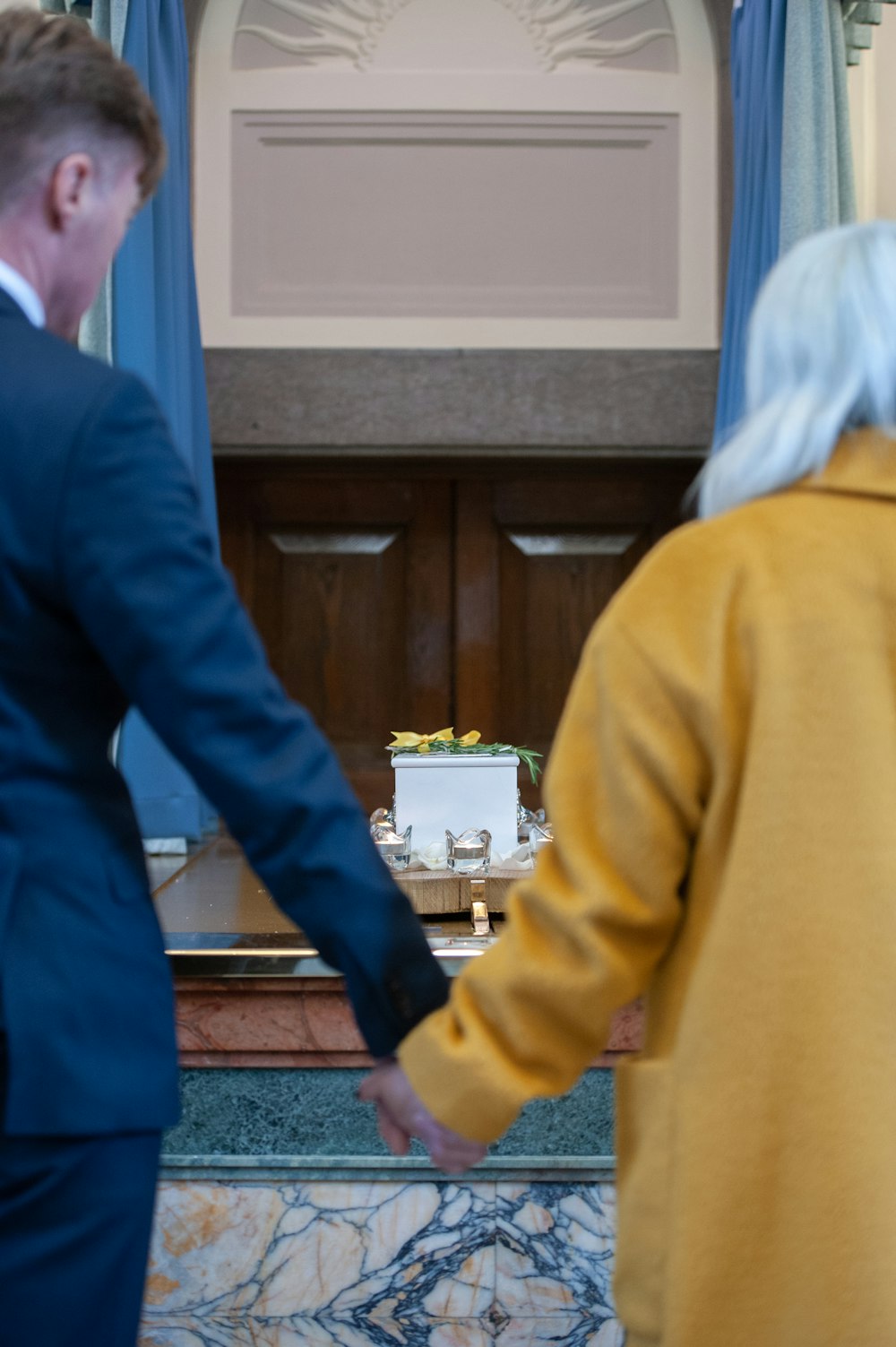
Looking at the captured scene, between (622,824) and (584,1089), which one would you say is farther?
(584,1089)

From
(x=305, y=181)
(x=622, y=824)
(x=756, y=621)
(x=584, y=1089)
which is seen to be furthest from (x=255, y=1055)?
(x=305, y=181)

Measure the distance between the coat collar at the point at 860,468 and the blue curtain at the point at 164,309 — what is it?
2.32m

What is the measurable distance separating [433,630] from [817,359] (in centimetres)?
337

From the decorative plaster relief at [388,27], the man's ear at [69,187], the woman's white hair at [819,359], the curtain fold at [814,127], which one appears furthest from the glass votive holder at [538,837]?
the decorative plaster relief at [388,27]

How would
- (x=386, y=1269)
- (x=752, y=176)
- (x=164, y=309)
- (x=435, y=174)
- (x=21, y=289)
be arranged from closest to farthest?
1. (x=21, y=289)
2. (x=386, y=1269)
3. (x=164, y=309)
4. (x=752, y=176)
5. (x=435, y=174)

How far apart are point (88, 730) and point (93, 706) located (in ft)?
0.07

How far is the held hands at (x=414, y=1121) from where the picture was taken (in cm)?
116

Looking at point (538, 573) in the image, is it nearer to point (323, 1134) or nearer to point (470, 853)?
point (470, 853)

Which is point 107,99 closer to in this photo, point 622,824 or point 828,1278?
point 622,824

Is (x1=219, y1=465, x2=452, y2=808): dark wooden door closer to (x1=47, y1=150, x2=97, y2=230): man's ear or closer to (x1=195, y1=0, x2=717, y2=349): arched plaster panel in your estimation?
(x1=195, y1=0, x2=717, y2=349): arched plaster panel

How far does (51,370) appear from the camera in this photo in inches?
41.3

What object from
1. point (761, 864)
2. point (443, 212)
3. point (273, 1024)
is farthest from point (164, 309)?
point (761, 864)

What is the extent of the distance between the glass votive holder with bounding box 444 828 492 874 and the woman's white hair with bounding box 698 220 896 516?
1.25 m

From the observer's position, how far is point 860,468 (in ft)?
3.35
